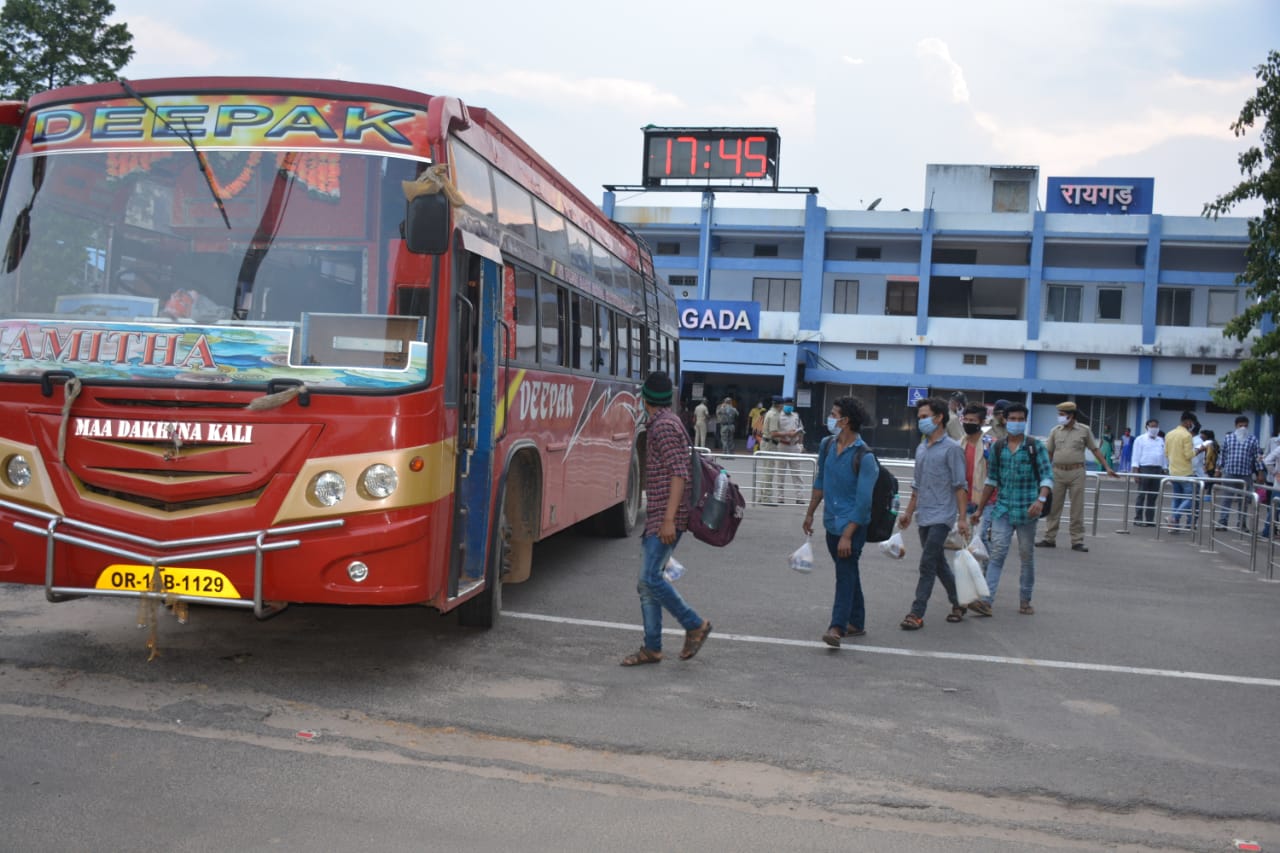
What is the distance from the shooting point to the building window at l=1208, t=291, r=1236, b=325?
140 feet

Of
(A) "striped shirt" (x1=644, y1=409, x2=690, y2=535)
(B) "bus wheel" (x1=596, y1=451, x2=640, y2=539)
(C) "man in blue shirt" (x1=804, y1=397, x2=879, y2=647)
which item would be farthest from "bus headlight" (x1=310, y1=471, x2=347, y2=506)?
(B) "bus wheel" (x1=596, y1=451, x2=640, y2=539)

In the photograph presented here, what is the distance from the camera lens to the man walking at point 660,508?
7.12 metres

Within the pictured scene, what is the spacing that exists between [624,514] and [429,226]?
839 cm

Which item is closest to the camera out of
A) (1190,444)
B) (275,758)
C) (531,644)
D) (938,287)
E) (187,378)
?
(275,758)

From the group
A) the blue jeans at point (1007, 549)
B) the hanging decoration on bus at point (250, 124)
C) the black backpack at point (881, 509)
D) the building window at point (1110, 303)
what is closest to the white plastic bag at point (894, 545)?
the black backpack at point (881, 509)

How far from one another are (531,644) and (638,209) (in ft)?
130

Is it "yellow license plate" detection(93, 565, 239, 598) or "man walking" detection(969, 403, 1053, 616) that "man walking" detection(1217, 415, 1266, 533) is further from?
"yellow license plate" detection(93, 565, 239, 598)

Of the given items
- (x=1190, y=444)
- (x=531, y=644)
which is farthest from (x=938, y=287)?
(x=531, y=644)

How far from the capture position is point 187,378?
5984 mm

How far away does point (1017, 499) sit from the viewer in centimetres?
980

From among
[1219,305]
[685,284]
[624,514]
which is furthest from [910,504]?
[1219,305]

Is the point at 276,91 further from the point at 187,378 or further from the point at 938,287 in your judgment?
the point at 938,287

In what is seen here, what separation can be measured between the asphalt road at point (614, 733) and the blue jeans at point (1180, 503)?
8.12m

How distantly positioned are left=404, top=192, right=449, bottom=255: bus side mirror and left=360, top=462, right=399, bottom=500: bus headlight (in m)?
1.14
